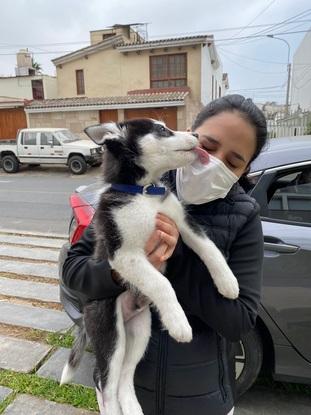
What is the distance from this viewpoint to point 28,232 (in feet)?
24.2

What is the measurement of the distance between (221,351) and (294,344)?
122 centimetres

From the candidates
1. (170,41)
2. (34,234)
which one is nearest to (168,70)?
(170,41)

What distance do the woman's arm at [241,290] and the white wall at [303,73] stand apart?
34.6 meters

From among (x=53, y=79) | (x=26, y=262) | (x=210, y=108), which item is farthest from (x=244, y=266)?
(x=53, y=79)

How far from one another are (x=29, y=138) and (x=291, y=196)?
53.4 ft

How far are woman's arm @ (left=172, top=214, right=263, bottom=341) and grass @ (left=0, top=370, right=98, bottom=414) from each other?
1.73 m

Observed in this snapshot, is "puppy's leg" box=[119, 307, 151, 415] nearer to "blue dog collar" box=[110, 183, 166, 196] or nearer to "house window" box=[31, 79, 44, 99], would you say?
"blue dog collar" box=[110, 183, 166, 196]

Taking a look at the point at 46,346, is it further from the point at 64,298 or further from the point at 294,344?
the point at 294,344

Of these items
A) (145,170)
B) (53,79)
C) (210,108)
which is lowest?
(145,170)

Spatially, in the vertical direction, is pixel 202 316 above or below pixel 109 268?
below

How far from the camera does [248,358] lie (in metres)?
2.67

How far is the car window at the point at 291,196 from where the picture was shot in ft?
8.82

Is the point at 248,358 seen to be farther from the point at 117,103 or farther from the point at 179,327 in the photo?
the point at 117,103

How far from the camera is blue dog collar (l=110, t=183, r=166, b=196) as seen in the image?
1.56 metres
